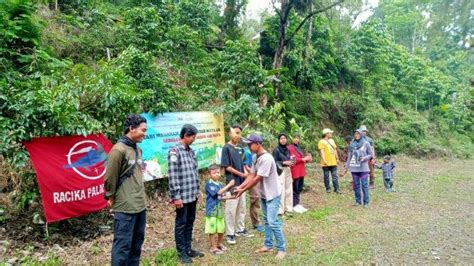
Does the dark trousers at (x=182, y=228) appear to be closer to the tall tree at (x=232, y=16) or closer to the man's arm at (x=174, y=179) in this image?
the man's arm at (x=174, y=179)

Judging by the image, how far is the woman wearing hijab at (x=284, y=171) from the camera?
6949 mm

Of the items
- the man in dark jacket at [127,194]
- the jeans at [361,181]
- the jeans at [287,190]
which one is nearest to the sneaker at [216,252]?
the man in dark jacket at [127,194]

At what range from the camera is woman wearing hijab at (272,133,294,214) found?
6949 millimetres

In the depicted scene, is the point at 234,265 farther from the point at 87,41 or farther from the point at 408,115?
the point at 408,115

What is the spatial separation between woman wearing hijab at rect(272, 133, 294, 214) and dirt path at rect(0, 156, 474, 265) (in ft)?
1.15

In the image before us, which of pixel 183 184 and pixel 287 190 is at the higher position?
pixel 183 184

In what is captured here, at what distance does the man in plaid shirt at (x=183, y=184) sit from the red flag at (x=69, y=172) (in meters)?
1.44

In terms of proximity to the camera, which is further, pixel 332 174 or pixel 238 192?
pixel 332 174

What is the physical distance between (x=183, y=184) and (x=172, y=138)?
8.69 feet

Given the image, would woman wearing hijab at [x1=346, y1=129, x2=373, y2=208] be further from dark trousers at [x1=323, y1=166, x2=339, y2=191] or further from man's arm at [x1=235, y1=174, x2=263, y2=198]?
man's arm at [x1=235, y1=174, x2=263, y2=198]

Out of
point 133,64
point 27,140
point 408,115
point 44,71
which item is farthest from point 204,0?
point 408,115

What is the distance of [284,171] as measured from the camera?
7.21 meters

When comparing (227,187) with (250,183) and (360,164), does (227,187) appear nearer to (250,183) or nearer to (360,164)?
(250,183)

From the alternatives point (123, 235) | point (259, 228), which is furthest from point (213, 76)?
point (123, 235)
